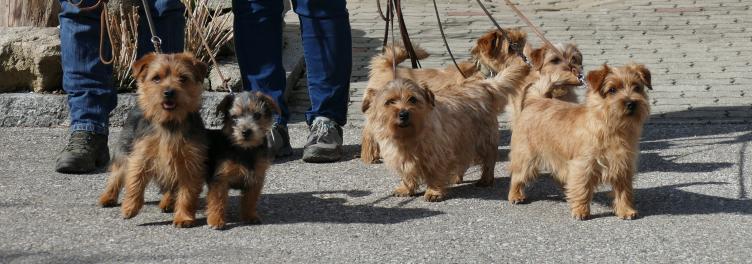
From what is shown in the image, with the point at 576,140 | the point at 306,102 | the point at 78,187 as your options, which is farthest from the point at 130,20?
the point at 576,140

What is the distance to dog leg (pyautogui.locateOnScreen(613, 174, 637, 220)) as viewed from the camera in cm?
596

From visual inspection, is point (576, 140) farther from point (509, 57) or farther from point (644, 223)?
point (509, 57)

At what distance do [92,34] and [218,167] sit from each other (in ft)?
6.13

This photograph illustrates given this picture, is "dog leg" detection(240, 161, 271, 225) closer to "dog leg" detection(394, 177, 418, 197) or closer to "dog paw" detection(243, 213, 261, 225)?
"dog paw" detection(243, 213, 261, 225)

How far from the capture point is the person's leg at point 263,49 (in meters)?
7.41

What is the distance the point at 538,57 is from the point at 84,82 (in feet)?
9.77

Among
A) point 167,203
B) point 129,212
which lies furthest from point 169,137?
point 167,203

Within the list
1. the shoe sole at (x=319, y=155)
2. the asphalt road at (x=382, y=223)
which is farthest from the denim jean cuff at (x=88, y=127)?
the shoe sole at (x=319, y=155)

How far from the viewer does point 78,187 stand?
662 centimetres

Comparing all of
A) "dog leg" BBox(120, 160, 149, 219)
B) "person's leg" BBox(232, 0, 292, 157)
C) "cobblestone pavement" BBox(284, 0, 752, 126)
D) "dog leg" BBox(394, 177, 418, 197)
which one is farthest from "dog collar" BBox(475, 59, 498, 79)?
"dog leg" BBox(120, 160, 149, 219)

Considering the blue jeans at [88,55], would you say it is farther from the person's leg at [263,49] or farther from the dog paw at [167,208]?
the dog paw at [167,208]

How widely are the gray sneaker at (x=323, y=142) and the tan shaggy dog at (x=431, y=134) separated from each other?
0.49 metres

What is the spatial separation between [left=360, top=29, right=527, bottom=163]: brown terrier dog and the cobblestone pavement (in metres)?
0.98

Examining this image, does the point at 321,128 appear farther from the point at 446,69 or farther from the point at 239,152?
the point at 239,152
